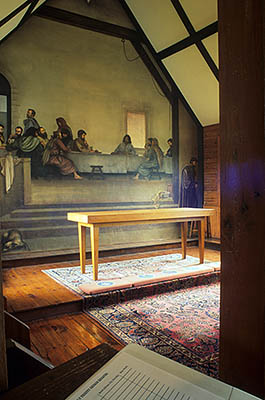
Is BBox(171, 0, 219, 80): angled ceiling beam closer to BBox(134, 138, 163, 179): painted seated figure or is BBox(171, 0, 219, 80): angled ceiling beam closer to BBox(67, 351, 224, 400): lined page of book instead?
BBox(134, 138, 163, 179): painted seated figure

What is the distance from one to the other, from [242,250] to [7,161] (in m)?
5.37

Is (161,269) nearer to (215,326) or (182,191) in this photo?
(215,326)

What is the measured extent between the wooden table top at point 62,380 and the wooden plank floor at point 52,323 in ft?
6.75

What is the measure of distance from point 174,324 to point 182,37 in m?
5.74

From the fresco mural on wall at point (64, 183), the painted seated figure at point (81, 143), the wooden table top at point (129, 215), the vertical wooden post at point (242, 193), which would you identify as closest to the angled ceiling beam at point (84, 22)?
the fresco mural on wall at point (64, 183)

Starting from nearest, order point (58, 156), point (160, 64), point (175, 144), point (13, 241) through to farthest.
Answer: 1. point (13, 241)
2. point (58, 156)
3. point (160, 64)
4. point (175, 144)

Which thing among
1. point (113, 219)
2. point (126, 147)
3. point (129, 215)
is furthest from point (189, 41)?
point (113, 219)

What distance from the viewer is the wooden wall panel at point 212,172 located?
25.4 ft

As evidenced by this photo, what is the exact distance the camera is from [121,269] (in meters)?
5.34

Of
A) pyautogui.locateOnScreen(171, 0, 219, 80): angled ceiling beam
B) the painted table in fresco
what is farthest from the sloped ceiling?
the painted table in fresco

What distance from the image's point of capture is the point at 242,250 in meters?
1.28

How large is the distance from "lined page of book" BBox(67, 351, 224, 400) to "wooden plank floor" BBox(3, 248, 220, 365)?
7.08ft

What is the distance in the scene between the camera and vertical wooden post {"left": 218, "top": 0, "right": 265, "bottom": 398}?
1211 millimetres

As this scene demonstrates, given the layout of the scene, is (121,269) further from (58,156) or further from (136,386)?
(136,386)
